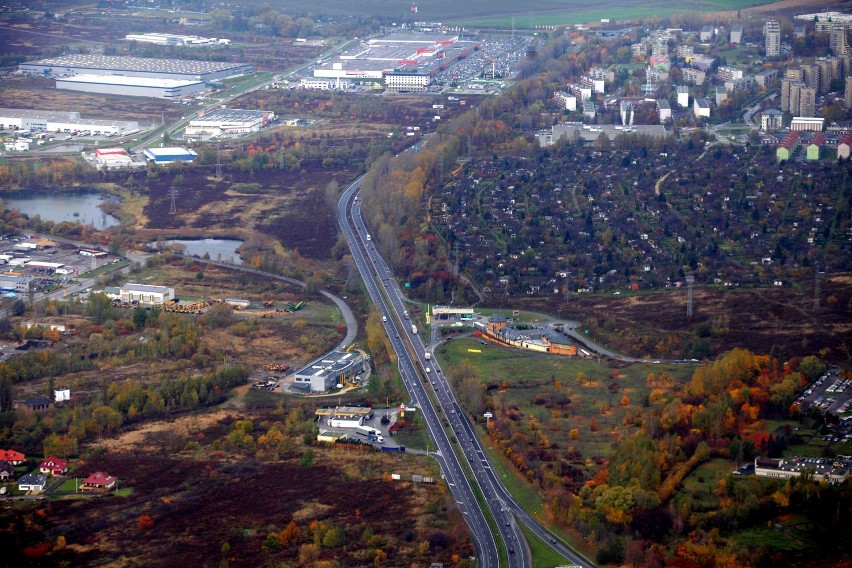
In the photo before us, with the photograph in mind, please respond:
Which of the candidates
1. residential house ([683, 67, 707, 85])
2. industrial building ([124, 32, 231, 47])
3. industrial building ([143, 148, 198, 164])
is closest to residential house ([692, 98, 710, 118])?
residential house ([683, 67, 707, 85])

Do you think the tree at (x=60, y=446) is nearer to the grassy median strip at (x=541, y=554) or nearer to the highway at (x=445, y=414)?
the highway at (x=445, y=414)

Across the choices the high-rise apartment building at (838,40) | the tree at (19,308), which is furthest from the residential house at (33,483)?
the high-rise apartment building at (838,40)

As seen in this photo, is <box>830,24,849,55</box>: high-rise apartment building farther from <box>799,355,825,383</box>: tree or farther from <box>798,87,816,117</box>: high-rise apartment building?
<box>799,355,825,383</box>: tree

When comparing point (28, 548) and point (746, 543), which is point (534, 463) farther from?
point (28, 548)

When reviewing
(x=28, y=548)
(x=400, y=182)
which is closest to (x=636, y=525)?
(x=28, y=548)

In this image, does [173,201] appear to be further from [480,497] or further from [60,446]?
[480,497]

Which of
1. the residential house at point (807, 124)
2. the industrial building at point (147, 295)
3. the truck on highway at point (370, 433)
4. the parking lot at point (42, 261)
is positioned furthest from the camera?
the residential house at point (807, 124)
